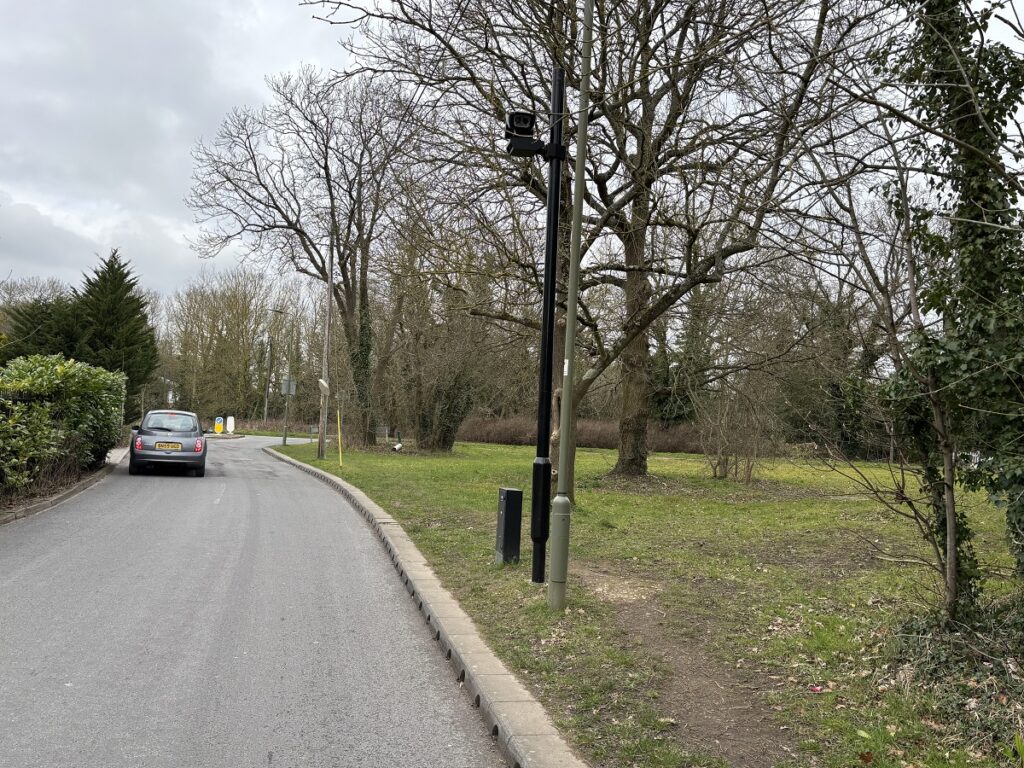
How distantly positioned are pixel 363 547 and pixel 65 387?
715cm

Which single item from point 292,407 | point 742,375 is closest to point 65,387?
point 742,375

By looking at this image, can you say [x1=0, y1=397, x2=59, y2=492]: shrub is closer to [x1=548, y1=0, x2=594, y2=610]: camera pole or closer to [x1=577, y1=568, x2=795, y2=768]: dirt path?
[x1=548, y1=0, x2=594, y2=610]: camera pole

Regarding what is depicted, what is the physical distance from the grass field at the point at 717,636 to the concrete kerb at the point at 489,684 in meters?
0.13

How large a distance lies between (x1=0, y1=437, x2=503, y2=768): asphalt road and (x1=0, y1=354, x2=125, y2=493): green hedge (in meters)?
1.56

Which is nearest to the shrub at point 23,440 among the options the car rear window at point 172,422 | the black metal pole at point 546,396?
the car rear window at point 172,422

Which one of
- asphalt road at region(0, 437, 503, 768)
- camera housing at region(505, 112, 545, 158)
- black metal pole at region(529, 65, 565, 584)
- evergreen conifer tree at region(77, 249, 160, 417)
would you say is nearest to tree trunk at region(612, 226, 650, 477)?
asphalt road at region(0, 437, 503, 768)

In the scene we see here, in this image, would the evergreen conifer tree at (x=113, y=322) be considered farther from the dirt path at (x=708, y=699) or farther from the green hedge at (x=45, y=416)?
the dirt path at (x=708, y=699)

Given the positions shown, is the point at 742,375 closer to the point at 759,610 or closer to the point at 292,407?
the point at 759,610

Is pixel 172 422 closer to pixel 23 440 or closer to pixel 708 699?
pixel 23 440

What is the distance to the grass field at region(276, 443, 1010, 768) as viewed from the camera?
4055 mm

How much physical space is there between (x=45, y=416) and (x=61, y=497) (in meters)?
1.72

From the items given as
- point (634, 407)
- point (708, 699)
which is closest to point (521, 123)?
point (708, 699)

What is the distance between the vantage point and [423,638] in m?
6.40

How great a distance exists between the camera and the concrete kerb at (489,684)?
3.94 meters
